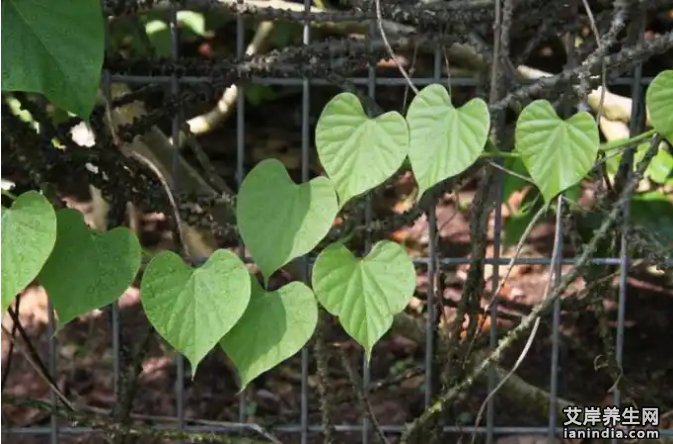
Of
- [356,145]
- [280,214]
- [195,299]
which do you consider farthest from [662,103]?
[195,299]

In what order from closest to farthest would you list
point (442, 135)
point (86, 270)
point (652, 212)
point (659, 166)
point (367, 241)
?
point (442, 135) → point (86, 270) → point (367, 241) → point (652, 212) → point (659, 166)

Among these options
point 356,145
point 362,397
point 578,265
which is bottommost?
point 362,397

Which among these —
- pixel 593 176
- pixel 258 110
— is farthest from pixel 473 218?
pixel 258 110

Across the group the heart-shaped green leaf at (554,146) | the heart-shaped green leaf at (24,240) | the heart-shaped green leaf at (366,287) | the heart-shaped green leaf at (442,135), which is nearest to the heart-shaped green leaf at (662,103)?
the heart-shaped green leaf at (554,146)

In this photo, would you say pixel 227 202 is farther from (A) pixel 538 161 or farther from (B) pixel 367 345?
(A) pixel 538 161

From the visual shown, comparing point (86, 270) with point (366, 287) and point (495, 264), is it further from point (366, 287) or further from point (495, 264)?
point (495, 264)
